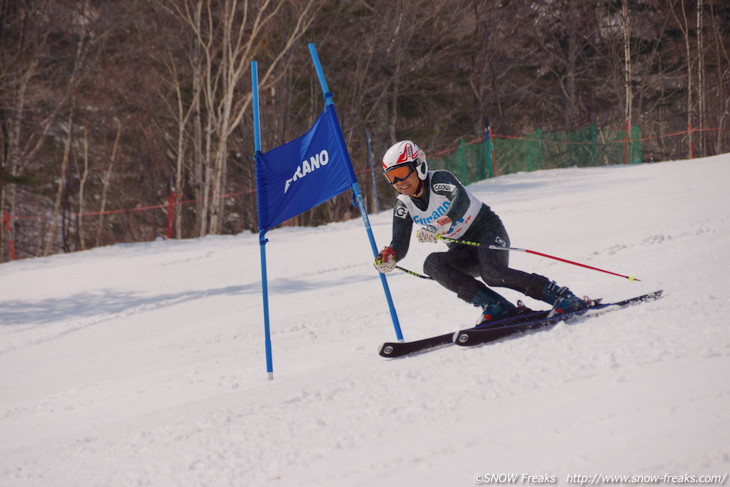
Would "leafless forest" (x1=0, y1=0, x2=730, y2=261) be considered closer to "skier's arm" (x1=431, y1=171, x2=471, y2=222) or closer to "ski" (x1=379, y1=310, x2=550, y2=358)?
"ski" (x1=379, y1=310, x2=550, y2=358)

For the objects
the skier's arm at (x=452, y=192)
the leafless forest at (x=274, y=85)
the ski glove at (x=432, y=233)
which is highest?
the leafless forest at (x=274, y=85)

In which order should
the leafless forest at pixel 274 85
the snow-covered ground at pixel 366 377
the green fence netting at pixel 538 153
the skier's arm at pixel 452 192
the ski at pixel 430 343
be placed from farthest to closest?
the green fence netting at pixel 538 153 < the leafless forest at pixel 274 85 < the ski at pixel 430 343 < the skier's arm at pixel 452 192 < the snow-covered ground at pixel 366 377

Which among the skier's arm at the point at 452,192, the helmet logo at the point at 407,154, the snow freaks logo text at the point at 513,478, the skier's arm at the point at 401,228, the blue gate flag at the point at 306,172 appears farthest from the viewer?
the blue gate flag at the point at 306,172

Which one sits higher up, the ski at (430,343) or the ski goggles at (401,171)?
the ski goggles at (401,171)

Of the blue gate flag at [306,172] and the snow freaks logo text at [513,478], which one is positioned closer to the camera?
the snow freaks logo text at [513,478]

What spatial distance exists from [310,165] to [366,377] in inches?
87.5

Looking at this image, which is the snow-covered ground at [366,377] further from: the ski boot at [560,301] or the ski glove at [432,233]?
the ski glove at [432,233]

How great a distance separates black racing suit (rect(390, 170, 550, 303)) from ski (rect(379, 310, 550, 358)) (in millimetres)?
180

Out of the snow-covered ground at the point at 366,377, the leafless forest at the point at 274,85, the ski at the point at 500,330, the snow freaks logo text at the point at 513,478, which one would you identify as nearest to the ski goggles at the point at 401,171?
the ski at the point at 500,330

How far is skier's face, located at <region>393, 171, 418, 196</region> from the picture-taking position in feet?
15.9

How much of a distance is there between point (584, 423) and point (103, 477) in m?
2.51

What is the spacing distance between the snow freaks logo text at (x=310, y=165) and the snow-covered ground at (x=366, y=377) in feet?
5.60

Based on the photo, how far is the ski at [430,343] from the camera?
5020 mm

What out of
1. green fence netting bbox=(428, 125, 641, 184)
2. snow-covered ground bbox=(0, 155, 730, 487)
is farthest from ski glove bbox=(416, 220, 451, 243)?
green fence netting bbox=(428, 125, 641, 184)
